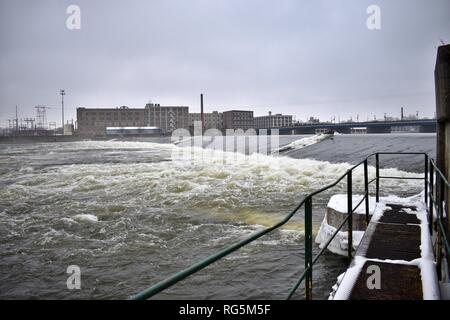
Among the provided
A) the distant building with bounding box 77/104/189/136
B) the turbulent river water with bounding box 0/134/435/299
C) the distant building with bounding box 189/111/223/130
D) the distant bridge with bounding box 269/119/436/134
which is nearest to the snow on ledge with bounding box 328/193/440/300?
A: the turbulent river water with bounding box 0/134/435/299

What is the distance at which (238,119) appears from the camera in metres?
175

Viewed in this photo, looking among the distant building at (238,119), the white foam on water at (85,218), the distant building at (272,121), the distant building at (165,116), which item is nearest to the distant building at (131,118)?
the distant building at (165,116)

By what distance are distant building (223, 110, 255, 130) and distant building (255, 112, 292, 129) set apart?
10.5m

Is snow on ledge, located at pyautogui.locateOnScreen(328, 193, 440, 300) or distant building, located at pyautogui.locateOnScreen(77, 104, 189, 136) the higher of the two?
distant building, located at pyautogui.locateOnScreen(77, 104, 189, 136)

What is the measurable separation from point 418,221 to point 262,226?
15.9 ft

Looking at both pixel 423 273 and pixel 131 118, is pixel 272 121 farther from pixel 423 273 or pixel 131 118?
pixel 423 273

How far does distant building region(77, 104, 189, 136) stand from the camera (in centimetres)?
16412

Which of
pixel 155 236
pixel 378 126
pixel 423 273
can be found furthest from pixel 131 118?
pixel 423 273

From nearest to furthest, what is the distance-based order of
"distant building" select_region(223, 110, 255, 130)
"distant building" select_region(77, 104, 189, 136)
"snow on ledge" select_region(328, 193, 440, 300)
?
"snow on ledge" select_region(328, 193, 440, 300), "distant building" select_region(77, 104, 189, 136), "distant building" select_region(223, 110, 255, 130)

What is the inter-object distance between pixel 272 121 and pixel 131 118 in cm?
7255

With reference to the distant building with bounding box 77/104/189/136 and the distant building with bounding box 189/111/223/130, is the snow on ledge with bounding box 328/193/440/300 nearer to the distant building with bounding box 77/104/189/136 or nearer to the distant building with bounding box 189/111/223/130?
the distant building with bounding box 77/104/189/136

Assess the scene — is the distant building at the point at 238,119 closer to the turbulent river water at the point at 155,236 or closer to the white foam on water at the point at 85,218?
the turbulent river water at the point at 155,236
